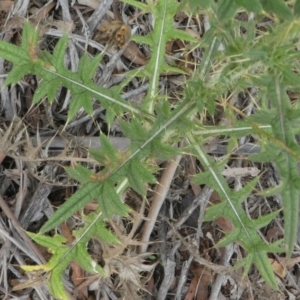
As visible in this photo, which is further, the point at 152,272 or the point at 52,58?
the point at 152,272

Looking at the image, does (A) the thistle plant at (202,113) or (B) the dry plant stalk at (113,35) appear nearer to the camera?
(A) the thistle plant at (202,113)

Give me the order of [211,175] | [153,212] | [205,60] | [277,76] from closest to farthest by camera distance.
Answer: [277,76]
[205,60]
[211,175]
[153,212]

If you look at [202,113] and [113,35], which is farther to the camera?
[113,35]

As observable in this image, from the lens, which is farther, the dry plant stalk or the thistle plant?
the dry plant stalk

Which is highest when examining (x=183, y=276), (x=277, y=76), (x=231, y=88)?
(x=277, y=76)

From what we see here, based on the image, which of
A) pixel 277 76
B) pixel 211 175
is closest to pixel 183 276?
pixel 211 175

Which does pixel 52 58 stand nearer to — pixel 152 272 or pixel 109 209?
pixel 109 209

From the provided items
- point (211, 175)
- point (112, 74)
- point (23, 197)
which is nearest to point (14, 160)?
point (23, 197)

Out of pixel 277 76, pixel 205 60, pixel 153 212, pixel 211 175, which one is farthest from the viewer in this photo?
pixel 153 212

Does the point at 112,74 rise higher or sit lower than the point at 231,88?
lower
